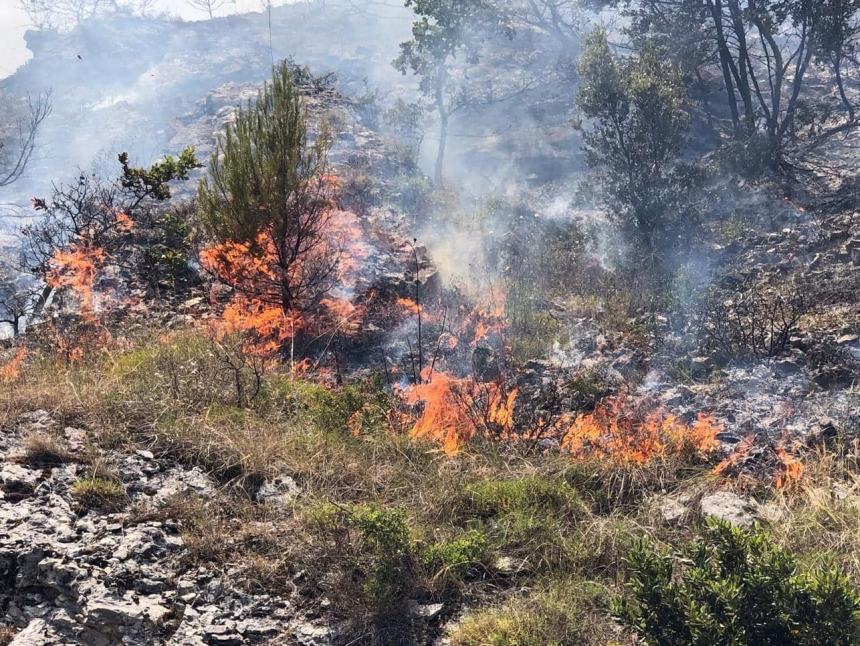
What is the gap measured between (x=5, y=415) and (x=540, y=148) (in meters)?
17.8

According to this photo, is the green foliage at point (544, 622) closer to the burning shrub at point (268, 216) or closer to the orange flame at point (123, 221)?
the burning shrub at point (268, 216)

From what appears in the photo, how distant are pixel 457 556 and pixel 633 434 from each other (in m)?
2.76

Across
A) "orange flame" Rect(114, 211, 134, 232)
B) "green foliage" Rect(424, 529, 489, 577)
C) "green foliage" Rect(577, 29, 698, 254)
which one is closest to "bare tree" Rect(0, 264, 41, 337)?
"orange flame" Rect(114, 211, 134, 232)

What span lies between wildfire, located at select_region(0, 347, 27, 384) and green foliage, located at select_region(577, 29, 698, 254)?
11.1m

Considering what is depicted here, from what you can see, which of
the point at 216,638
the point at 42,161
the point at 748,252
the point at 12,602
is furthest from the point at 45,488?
the point at 42,161

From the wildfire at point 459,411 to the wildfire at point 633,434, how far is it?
0.67m

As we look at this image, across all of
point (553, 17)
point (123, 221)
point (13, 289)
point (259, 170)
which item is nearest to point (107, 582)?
point (259, 170)

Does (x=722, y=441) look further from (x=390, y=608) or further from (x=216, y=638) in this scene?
(x=216, y=638)

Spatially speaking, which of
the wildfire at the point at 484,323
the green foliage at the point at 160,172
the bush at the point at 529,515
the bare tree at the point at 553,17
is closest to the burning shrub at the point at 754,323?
the wildfire at the point at 484,323

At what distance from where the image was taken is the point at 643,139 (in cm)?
1278

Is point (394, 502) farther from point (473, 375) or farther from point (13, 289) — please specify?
point (13, 289)

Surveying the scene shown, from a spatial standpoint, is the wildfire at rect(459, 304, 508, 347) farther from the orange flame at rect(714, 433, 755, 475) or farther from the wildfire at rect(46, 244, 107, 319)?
the wildfire at rect(46, 244, 107, 319)

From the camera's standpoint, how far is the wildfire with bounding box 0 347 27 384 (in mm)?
5723

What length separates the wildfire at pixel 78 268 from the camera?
938 centimetres
